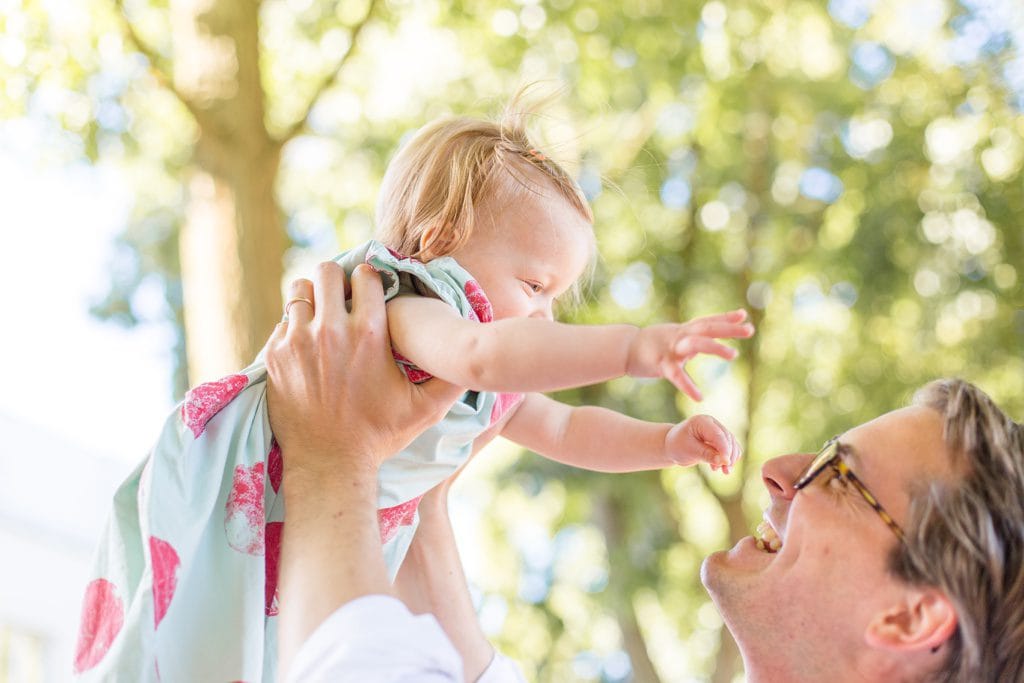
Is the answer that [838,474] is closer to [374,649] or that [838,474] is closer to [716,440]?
[716,440]

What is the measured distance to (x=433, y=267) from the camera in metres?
1.71

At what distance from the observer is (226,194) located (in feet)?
13.0

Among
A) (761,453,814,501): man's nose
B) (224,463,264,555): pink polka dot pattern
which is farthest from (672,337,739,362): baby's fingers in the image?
(761,453,814,501): man's nose

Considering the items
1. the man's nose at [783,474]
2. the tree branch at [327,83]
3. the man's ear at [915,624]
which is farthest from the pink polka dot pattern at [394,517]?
the tree branch at [327,83]

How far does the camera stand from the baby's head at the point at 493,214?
1824 millimetres

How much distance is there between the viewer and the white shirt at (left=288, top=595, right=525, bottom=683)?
1.34 m

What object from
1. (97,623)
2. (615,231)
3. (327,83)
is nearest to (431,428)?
(97,623)

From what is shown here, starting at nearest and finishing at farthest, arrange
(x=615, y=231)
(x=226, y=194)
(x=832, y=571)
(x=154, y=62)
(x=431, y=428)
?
1. (x=431, y=428)
2. (x=832, y=571)
3. (x=226, y=194)
4. (x=154, y=62)
5. (x=615, y=231)

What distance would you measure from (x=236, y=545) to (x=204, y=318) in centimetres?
235

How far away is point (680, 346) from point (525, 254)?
25.4 inches

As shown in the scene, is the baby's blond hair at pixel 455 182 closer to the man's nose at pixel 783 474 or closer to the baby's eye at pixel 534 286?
the baby's eye at pixel 534 286

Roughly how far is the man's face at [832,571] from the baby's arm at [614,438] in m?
0.18

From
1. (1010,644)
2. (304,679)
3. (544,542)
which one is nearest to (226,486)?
(304,679)

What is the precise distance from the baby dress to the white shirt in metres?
0.22
